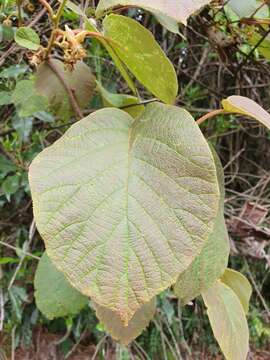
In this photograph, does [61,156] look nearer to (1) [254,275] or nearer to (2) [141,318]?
(2) [141,318]

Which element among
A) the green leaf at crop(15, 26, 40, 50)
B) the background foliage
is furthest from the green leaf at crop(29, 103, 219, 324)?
the background foliage

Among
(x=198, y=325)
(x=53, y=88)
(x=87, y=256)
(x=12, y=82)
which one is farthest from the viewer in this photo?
(x=198, y=325)

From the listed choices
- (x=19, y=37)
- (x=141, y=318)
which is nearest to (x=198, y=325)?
(x=141, y=318)

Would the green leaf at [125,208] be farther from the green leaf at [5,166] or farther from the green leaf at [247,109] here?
the green leaf at [5,166]

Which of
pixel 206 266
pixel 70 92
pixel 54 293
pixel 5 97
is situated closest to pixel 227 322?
pixel 206 266

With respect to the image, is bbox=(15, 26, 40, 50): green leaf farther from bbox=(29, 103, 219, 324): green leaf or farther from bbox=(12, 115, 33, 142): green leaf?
bbox=(12, 115, 33, 142): green leaf

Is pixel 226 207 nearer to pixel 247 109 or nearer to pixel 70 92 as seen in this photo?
pixel 70 92
